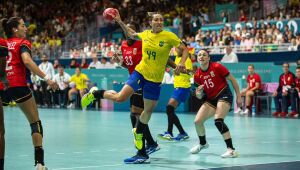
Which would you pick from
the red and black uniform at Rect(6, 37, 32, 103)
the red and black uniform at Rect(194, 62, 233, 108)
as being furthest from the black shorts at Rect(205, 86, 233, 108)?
the red and black uniform at Rect(6, 37, 32, 103)

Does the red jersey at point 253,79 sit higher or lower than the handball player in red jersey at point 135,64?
lower

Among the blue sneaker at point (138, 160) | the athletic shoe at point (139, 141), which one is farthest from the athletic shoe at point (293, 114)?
the blue sneaker at point (138, 160)

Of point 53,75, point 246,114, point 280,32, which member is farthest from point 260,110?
point 53,75

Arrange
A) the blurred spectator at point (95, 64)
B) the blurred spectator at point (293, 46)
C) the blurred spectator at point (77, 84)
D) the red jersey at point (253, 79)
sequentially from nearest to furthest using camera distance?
the red jersey at point (253, 79) < the blurred spectator at point (293, 46) < the blurred spectator at point (77, 84) < the blurred spectator at point (95, 64)

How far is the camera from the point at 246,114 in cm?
2475

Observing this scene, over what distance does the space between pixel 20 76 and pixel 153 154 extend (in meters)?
3.71

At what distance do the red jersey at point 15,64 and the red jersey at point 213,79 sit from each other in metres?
4.02

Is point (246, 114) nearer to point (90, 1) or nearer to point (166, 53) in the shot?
point (166, 53)

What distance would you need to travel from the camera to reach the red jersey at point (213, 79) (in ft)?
42.4

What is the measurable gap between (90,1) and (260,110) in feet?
81.3

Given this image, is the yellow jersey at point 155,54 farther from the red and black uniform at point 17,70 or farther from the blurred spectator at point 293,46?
the blurred spectator at point 293,46

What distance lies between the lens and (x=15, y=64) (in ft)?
33.1

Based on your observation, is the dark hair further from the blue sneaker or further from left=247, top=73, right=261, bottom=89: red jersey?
left=247, top=73, right=261, bottom=89: red jersey

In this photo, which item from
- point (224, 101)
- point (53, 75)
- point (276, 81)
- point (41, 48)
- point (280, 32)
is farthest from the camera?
point (41, 48)
